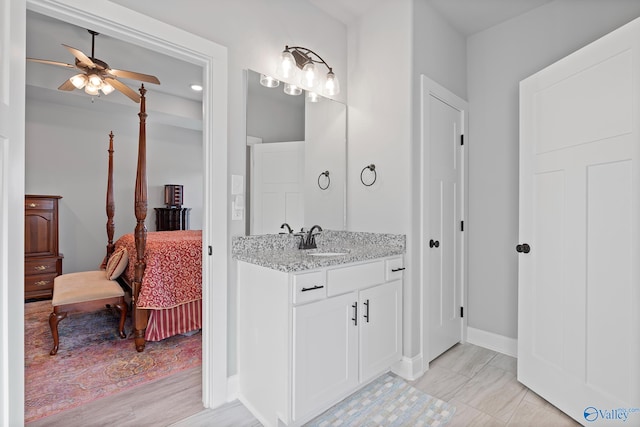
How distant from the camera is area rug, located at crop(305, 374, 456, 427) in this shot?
1740 millimetres

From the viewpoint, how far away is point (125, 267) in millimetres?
3119

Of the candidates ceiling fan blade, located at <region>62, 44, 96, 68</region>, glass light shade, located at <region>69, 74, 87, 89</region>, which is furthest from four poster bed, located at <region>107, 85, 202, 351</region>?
glass light shade, located at <region>69, 74, 87, 89</region>

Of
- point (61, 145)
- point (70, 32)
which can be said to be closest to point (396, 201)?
point (70, 32)

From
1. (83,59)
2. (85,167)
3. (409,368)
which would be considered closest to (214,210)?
(409,368)

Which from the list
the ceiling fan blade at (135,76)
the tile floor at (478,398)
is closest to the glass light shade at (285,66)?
the ceiling fan blade at (135,76)

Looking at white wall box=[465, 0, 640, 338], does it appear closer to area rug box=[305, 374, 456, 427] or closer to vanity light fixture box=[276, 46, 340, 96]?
area rug box=[305, 374, 456, 427]

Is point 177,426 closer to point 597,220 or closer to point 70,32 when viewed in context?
point 597,220

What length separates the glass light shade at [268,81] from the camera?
2084 millimetres

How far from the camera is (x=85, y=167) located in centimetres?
472

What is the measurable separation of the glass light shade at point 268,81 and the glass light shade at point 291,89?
8 cm

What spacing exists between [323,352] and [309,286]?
377mm

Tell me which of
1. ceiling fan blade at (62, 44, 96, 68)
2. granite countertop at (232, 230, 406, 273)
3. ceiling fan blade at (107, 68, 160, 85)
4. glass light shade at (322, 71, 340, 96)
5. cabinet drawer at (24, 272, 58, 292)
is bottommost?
cabinet drawer at (24, 272, 58, 292)

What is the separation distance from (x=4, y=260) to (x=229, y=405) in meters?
1.36

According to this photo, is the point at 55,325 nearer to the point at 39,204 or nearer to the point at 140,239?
the point at 140,239
